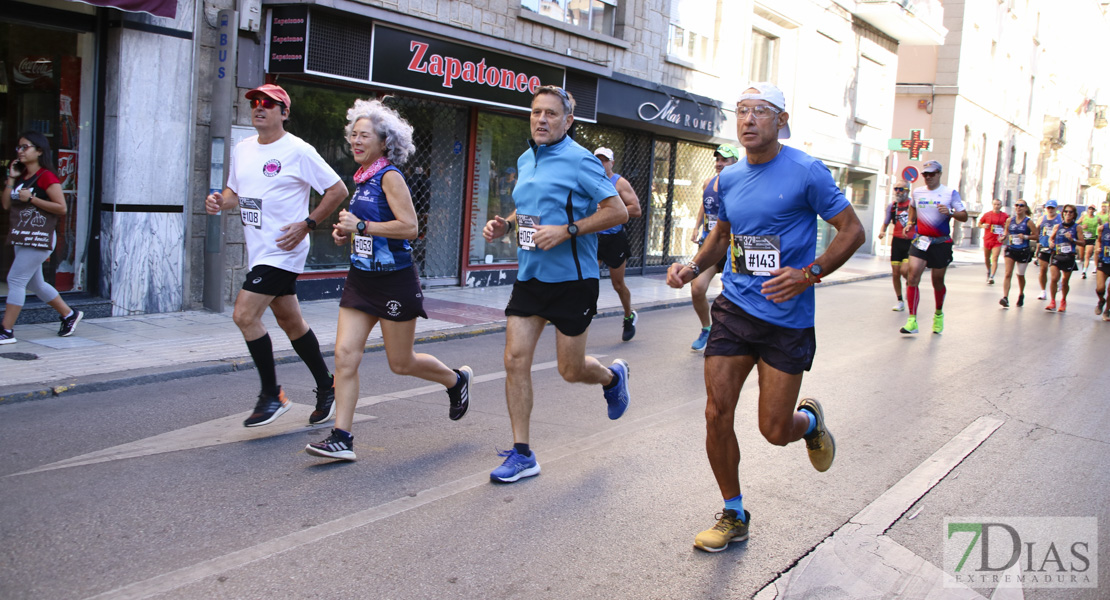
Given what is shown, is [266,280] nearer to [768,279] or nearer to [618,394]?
[618,394]

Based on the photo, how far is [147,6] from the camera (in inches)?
331

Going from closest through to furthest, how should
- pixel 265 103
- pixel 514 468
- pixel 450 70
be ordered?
pixel 514 468, pixel 265 103, pixel 450 70

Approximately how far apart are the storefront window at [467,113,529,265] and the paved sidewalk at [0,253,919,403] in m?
2.20

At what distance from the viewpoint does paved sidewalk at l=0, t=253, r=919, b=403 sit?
6.37m

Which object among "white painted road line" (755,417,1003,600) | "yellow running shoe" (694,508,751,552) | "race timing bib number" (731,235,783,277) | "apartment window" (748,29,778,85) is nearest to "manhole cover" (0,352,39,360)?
"yellow running shoe" (694,508,751,552)

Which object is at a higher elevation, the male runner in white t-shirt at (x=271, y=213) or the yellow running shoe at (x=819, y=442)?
the male runner in white t-shirt at (x=271, y=213)

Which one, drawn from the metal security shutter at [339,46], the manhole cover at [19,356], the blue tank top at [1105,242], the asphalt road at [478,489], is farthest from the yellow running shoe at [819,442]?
A: the blue tank top at [1105,242]

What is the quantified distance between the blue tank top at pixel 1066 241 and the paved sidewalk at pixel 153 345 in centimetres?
797

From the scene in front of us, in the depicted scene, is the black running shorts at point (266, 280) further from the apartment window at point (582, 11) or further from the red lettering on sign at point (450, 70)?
the apartment window at point (582, 11)

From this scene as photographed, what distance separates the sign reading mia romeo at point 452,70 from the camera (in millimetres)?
10953

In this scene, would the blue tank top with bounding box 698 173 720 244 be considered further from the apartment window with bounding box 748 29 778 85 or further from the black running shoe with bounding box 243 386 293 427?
the apartment window with bounding box 748 29 778 85

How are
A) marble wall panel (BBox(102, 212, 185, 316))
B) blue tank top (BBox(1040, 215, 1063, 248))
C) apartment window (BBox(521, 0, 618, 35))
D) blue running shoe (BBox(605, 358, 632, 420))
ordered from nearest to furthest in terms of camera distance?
blue running shoe (BBox(605, 358, 632, 420)) < marble wall panel (BBox(102, 212, 185, 316)) < apartment window (BBox(521, 0, 618, 35)) < blue tank top (BBox(1040, 215, 1063, 248))

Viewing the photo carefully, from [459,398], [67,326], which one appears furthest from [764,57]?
[459,398]

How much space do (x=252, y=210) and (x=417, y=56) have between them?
6551 millimetres
